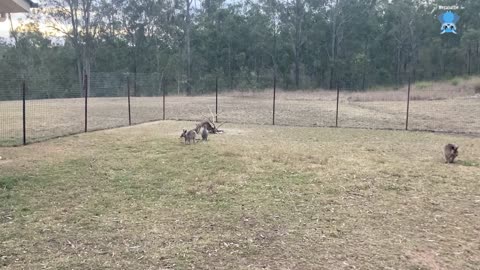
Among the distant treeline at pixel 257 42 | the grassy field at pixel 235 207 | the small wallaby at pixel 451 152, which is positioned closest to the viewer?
the grassy field at pixel 235 207

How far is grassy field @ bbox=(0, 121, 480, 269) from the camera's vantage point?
143 inches

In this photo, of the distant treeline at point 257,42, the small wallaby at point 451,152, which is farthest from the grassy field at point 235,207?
the distant treeline at point 257,42

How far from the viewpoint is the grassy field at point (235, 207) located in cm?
363

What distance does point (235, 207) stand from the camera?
16.3 ft

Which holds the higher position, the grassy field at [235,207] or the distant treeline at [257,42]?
the distant treeline at [257,42]

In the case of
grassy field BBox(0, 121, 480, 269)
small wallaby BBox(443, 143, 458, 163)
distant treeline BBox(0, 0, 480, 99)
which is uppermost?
distant treeline BBox(0, 0, 480, 99)

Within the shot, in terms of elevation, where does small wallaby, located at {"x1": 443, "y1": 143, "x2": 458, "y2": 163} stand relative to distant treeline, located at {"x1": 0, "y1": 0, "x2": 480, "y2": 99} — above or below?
below

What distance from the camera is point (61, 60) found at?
44.2 m

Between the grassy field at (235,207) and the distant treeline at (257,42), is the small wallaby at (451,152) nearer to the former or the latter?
the grassy field at (235,207)

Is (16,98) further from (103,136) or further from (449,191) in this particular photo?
(449,191)

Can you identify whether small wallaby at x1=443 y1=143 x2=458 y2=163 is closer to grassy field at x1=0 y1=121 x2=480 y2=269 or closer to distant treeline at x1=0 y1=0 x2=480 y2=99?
grassy field at x1=0 y1=121 x2=480 y2=269

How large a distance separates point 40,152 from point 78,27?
128 feet

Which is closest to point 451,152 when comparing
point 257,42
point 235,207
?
point 235,207

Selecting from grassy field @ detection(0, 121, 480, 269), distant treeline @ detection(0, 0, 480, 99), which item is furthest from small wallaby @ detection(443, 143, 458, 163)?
distant treeline @ detection(0, 0, 480, 99)
